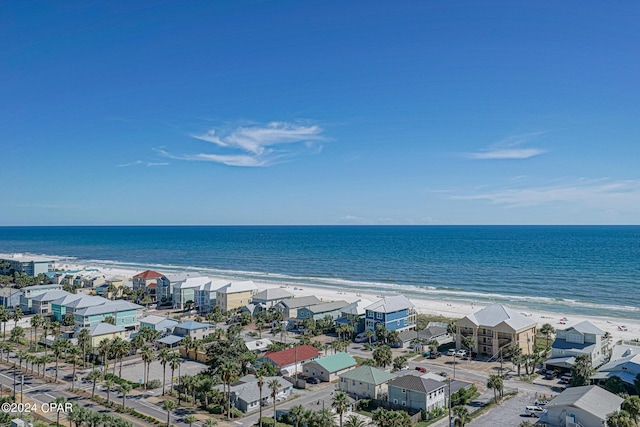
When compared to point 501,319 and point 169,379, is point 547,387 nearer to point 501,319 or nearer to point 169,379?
point 501,319

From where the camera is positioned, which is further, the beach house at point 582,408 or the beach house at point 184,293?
the beach house at point 184,293

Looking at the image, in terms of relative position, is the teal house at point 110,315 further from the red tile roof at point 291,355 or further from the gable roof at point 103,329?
the red tile roof at point 291,355

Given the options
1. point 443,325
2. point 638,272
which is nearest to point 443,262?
point 638,272

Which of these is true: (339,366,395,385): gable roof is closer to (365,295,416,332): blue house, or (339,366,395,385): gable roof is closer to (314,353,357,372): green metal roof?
(314,353,357,372): green metal roof

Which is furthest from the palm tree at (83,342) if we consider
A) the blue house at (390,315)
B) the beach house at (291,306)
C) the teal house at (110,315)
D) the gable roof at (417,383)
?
the blue house at (390,315)

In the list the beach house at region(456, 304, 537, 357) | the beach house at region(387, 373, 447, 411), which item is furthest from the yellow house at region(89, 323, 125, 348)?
the beach house at region(456, 304, 537, 357)
